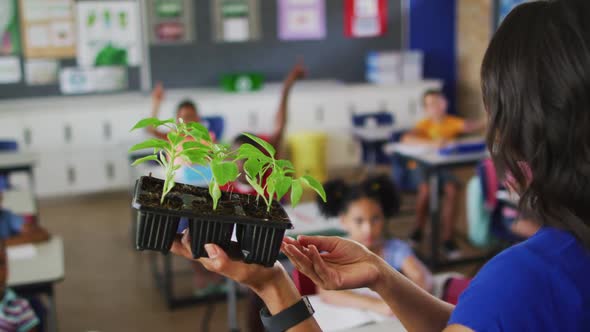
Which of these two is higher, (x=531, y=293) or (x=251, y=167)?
(x=251, y=167)

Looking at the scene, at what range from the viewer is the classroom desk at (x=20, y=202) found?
12.3 ft

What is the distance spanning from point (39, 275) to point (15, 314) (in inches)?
10.9

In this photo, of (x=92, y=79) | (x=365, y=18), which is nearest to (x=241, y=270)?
(x=92, y=79)

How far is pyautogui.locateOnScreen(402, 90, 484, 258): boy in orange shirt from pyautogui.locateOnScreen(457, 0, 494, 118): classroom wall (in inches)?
98.9

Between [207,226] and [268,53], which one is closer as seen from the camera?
[207,226]

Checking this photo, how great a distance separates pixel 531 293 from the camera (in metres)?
0.80

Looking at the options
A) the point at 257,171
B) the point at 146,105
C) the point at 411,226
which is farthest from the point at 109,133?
the point at 257,171

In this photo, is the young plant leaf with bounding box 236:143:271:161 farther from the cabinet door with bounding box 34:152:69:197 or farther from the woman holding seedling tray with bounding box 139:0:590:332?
the cabinet door with bounding box 34:152:69:197

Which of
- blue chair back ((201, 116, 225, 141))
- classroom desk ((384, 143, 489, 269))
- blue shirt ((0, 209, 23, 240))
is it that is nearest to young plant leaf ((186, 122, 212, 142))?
blue shirt ((0, 209, 23, 240))

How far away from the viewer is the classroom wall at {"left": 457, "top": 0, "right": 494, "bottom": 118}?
25.3 ft

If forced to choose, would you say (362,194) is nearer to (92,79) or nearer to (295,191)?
(295,191)

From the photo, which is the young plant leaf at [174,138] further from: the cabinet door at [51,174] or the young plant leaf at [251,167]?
the cabinet door at [51,174]

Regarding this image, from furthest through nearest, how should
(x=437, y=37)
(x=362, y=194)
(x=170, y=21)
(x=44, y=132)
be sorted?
(x=437, y=37) < (x=170, y=21) < (x=44, y=132) < (x=362, y=194)

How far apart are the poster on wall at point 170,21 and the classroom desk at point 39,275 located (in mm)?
4390
